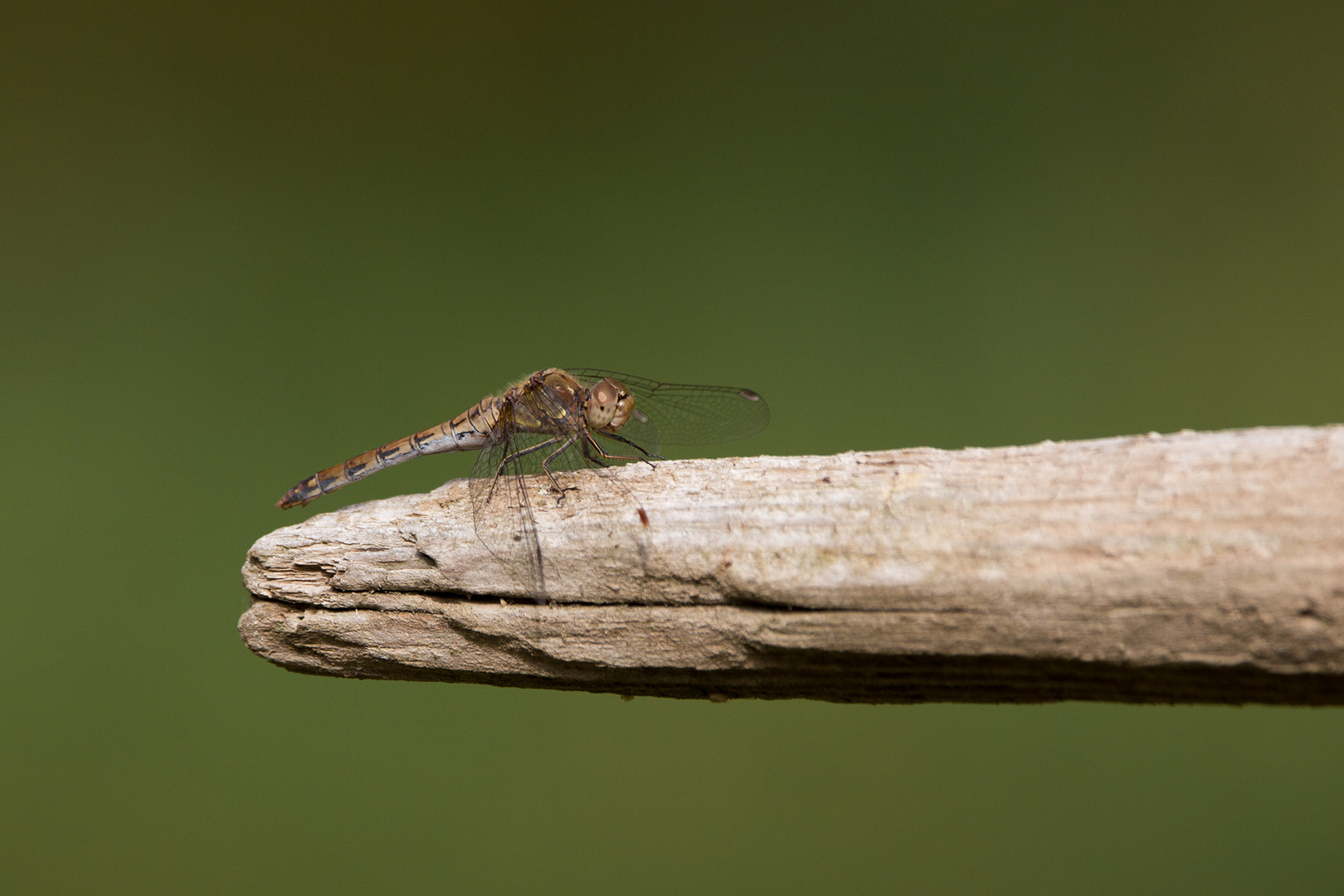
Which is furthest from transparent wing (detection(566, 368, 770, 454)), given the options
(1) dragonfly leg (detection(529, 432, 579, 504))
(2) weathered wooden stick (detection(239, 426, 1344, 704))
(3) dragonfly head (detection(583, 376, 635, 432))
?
(2) weathered wooden stick (detection(239, 426, 1344, 704))

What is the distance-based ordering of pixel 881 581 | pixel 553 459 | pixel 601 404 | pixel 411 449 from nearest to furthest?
pixel 881 581, pixel 553 459, pixel 601 404, pixel 411 449

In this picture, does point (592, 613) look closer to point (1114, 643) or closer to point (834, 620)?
point (834, 620)

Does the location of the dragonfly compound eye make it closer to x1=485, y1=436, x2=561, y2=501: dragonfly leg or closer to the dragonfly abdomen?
x1=485, y1=436, x2=561, y2=501: dragonfly leg

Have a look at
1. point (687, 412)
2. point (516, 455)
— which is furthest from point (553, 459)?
point (687, 412)

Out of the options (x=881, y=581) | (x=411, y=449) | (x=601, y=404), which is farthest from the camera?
(x=411, y=449)

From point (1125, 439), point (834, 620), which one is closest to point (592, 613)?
point (834, 620)

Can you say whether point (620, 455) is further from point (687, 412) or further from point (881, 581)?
point (881, 581)
